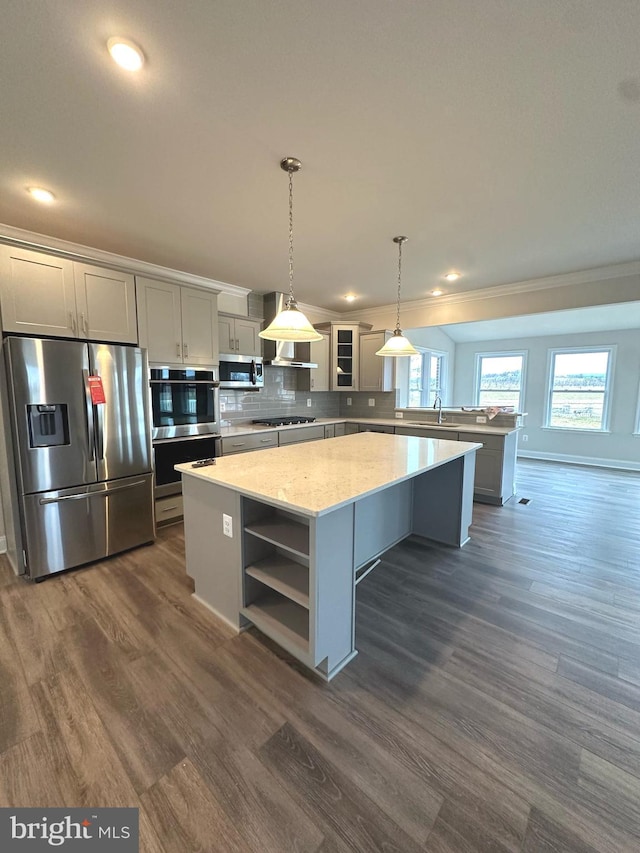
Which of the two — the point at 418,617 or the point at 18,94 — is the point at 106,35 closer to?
the point at 18,94

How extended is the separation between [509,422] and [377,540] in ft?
8.52

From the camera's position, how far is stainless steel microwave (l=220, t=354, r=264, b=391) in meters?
3.85

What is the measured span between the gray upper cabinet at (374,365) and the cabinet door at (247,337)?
5.88 feet

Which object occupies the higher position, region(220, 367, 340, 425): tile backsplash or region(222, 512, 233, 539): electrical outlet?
region(220, 367, 340, 425): tile backsplash

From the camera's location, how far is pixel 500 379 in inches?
289

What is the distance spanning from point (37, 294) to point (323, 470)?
7.87 ft

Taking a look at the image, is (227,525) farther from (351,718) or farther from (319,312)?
(319,312)

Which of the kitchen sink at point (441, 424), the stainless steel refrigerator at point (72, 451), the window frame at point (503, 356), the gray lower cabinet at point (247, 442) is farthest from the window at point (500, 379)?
the stainless steel refrigerator at point (72, 451)

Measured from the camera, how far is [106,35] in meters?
1.19

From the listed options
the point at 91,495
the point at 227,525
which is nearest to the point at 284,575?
the point at 227,525

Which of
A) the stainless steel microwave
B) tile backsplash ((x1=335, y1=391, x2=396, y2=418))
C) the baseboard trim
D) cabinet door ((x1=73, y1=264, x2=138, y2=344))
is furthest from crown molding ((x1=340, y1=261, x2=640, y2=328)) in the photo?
the baseboard trim

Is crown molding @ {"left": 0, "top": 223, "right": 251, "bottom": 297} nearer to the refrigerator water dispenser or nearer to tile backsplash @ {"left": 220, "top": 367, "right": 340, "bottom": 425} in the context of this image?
the refrigerator water dispenser

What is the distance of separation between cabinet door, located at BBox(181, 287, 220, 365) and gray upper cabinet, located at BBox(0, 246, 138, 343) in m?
0.48

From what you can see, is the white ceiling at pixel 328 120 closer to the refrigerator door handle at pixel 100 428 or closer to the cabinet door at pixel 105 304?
the cabinet door at pixel 105 304
